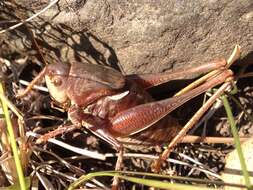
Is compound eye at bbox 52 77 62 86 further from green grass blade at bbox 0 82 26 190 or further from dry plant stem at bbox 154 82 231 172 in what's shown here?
dry plant stem at bbox 154 82 231 172

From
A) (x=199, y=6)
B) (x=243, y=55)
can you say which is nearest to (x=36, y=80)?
(x=199, y=6)

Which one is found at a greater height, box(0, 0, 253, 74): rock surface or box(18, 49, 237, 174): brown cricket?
box(0, 0, 253, 74): rock surface

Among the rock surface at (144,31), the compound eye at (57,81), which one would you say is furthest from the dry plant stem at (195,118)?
the compound eye at (57,81)

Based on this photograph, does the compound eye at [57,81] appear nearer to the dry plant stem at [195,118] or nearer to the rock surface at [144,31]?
the rock surface at [144,31]

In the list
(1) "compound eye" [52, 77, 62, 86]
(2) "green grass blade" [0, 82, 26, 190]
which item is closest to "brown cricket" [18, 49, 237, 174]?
(1) "compound eye" [52, 77, 62, 86]

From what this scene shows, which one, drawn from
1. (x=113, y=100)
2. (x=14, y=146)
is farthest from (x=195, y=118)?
(x=14, y=146)

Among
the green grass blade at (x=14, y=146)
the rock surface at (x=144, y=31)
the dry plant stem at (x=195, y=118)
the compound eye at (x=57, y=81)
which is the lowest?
the green grass blade at (x=14, y=146)

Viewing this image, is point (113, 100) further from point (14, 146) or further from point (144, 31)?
point (14, 146)

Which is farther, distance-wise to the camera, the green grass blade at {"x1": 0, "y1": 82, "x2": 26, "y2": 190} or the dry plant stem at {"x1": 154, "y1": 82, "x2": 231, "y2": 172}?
the dry plant stem at {"x1": 154, "y1": 82, "x2": 231, "y2": 172}

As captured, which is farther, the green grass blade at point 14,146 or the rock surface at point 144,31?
the rock surface at point 144,31
